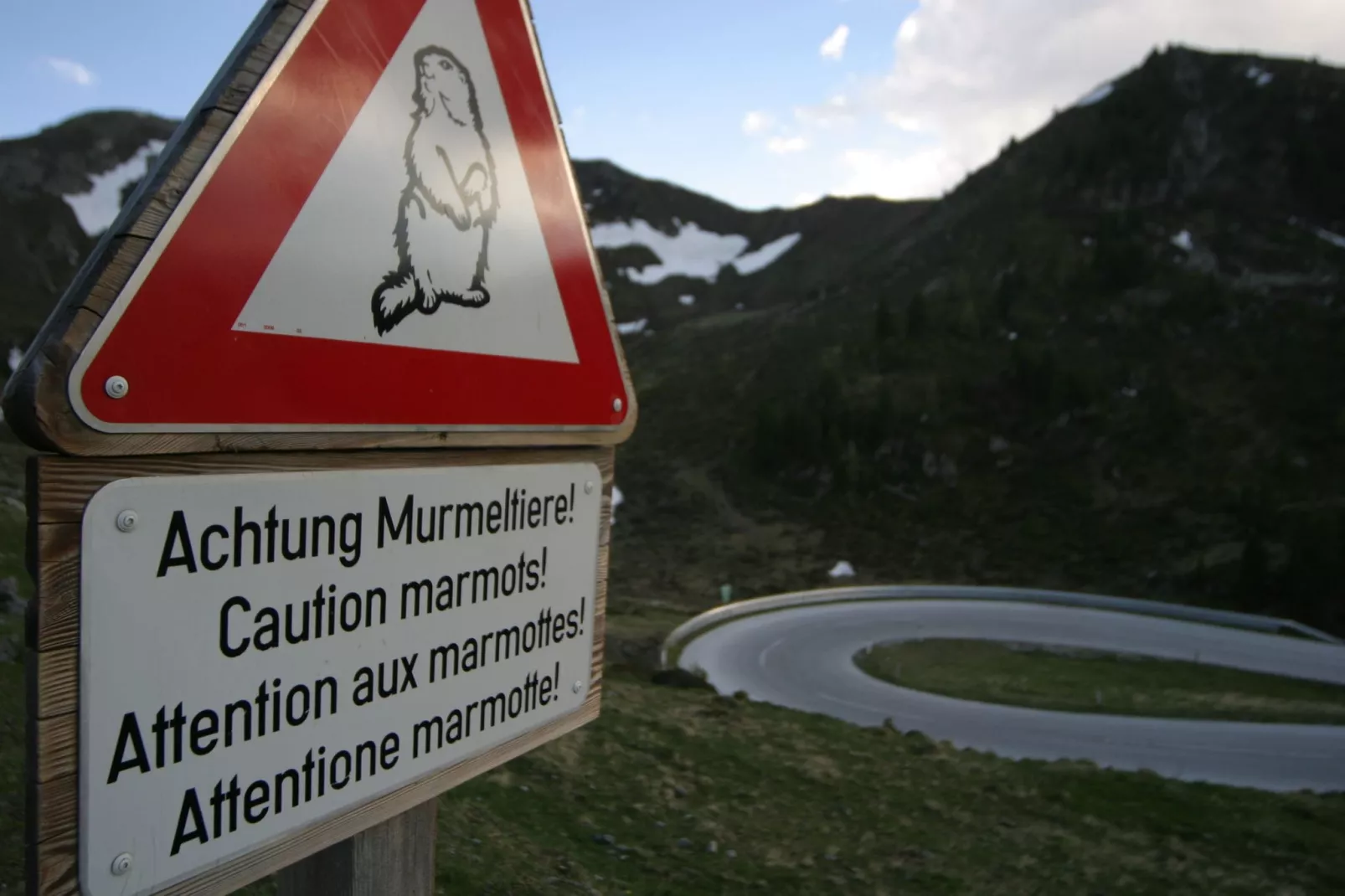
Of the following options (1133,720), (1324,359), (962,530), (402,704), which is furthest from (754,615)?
(1324,359)

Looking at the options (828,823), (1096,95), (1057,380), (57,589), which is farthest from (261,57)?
(1096,95)

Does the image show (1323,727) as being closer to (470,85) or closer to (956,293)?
(470,85)

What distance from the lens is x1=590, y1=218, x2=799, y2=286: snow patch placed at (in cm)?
12962

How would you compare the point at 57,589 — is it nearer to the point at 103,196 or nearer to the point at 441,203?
the point at 441,203

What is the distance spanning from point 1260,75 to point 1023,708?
86619 mm

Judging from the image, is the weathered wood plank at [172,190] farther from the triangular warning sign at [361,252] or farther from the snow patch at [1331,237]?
the snow patch at [1331,237]

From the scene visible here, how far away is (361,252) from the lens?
5.66 ft

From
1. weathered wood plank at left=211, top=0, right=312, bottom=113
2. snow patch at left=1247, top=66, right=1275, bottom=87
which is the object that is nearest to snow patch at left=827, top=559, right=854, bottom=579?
weathered wood plank at left=211, top=0, right=312, bottom=113

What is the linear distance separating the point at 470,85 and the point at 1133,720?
24.8m

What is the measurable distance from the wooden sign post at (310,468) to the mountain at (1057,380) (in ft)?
117

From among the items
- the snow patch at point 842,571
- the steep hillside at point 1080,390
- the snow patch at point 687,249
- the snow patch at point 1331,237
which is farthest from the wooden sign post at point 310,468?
the snow patch at point 687,249

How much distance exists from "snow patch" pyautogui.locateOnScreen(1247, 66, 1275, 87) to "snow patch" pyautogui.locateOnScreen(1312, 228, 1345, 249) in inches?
780

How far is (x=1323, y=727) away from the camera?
858 inches

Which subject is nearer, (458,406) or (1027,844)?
(458,406)
